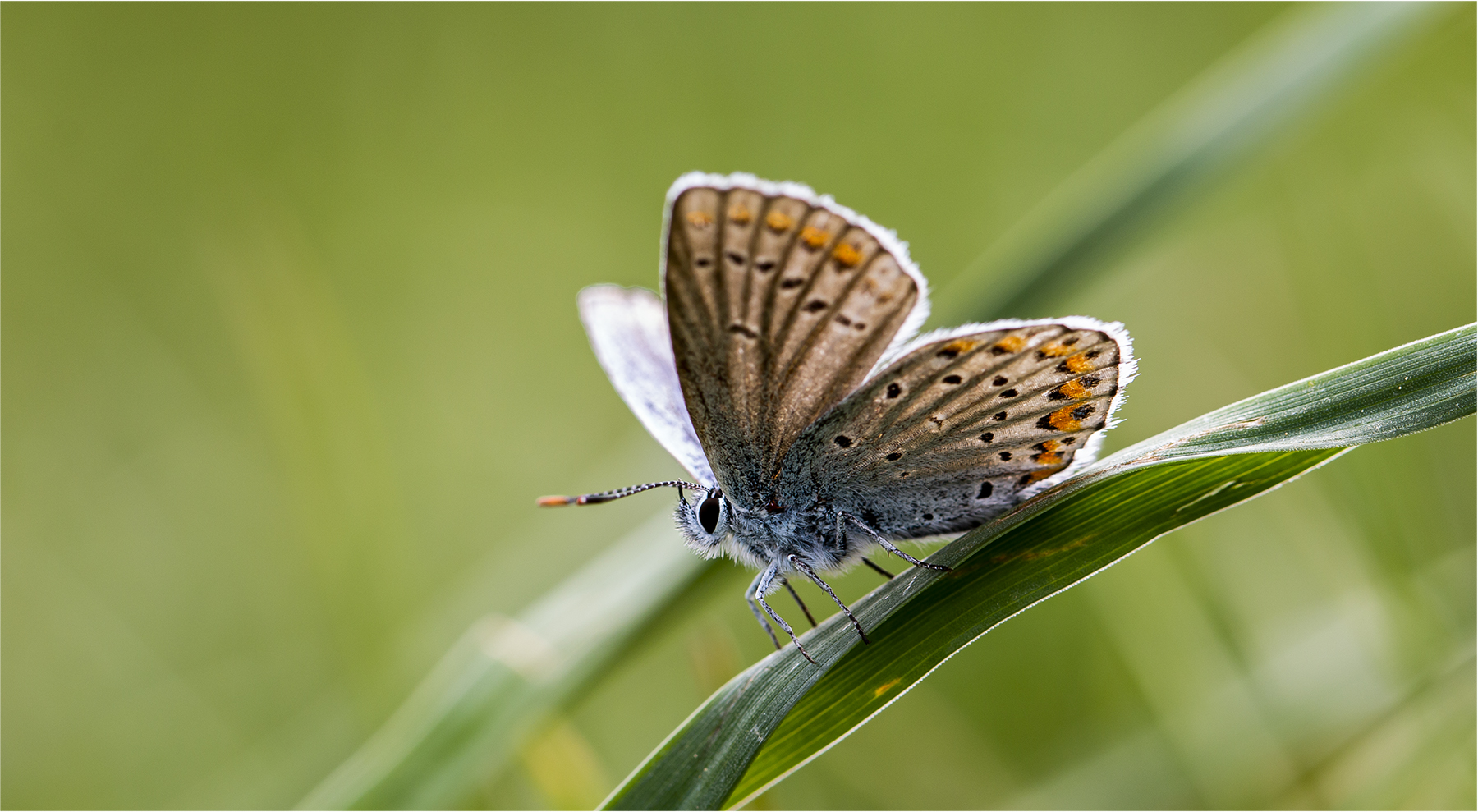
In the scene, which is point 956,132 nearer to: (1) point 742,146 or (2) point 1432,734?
(1) point 742,146

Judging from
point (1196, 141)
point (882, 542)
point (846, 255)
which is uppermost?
point (846, 255)

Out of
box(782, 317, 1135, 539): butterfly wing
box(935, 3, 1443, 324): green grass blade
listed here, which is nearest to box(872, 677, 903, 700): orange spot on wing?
box(782, 317, 1135, 539): butterfly wing

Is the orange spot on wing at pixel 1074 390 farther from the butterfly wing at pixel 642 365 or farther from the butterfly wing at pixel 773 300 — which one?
the butterfly wing at pixel 642 365

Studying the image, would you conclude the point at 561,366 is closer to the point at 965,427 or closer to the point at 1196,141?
the point at 1196,141

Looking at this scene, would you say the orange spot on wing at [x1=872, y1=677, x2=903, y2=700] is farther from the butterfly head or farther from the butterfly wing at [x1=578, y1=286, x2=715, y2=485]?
the butterfly wing at [x1=578, y1=286, x2=715, y2=485]

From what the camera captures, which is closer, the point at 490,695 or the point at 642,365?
the point at 490,695

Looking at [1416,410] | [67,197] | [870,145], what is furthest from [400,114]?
[1416,410]

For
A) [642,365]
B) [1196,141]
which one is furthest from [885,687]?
[1196,141]
